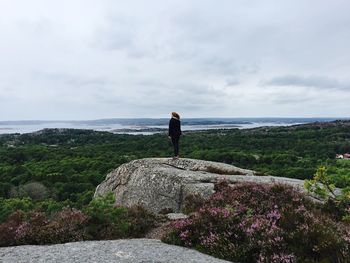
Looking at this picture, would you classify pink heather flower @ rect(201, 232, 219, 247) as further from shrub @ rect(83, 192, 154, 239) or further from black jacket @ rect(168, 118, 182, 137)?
black jacket @ rect(168, 118, 182, 137)

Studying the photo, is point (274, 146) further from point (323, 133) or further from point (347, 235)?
point (347, 235)

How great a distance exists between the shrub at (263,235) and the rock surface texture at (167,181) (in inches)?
223

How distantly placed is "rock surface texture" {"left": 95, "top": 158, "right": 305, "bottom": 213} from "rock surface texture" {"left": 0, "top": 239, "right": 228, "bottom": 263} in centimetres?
670

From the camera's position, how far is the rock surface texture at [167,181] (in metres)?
17.3

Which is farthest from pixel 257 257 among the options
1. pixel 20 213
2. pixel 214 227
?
pixel 20 213

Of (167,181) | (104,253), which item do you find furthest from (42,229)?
(167,181)

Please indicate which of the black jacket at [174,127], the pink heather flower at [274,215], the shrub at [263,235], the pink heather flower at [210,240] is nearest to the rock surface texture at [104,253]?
the pink heather flower at [210,240]

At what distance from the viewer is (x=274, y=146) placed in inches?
4658

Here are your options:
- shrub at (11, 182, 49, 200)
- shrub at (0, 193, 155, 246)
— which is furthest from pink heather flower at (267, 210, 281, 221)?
shrub at (11, 182, 49, 200)

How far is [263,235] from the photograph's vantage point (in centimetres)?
857

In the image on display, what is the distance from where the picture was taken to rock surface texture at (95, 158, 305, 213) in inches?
682

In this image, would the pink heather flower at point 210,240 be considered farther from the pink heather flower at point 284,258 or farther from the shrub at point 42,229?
the shrub at point 42,229

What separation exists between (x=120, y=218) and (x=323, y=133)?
14263 centimetres

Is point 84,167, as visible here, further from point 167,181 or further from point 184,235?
point 184,235
